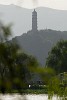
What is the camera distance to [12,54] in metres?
1.57

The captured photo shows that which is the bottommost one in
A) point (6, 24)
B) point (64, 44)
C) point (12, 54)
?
point (64, 44)

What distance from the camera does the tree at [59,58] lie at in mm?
51125

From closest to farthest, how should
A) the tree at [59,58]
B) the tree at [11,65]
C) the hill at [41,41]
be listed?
the tree at [11,65] < the tree at [59,58] < the hill at [41,41]

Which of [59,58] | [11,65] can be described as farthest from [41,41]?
[11,65]

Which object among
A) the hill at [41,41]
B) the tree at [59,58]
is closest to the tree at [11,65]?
the tree at [59,58]

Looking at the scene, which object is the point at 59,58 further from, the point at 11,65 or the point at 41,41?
the point at 41,41

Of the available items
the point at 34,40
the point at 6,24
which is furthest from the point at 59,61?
the point at 34,40

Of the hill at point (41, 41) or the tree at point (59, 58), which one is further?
the hill at point (41, 41)

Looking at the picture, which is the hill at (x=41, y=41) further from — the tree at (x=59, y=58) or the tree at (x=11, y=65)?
Answer: the tree at (x=11, y=65)

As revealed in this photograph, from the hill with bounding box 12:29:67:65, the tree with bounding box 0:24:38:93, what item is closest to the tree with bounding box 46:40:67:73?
the tree with bounding box 0:24:38:93

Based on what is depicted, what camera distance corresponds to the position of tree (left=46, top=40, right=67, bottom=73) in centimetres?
5112

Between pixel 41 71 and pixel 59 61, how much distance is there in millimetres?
50925

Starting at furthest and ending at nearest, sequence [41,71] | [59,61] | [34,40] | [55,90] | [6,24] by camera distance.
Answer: [34,40] < [59,61] < [55,90] < [6,24] < [41,71]

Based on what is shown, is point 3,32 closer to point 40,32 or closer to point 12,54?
point 12,54
